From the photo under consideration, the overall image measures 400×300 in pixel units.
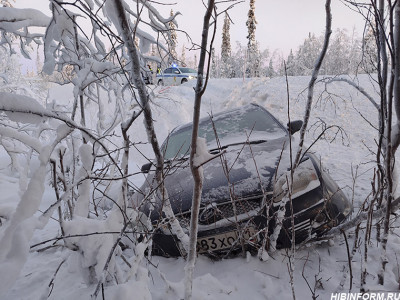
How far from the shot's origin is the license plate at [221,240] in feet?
6.70

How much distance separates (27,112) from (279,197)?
1.84m

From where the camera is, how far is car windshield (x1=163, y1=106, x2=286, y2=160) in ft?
10.5

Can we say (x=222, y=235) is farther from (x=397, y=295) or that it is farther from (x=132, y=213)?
(x=397, y=295)

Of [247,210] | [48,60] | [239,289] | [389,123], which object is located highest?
[48,60]

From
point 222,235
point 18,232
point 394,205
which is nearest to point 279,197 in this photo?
point 222,235

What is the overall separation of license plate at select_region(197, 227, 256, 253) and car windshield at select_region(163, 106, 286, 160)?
1219 millimetres

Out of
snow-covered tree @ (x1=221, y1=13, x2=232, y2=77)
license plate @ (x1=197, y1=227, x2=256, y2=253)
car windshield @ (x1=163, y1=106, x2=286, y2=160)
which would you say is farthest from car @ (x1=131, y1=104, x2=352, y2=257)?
snow-covered tree @ (x1=221, y1=13, x2=232, y2=77)

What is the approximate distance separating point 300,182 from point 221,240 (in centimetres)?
88

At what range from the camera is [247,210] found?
6.97ft

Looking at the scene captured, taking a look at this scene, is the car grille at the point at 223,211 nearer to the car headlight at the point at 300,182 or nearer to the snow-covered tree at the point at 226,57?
the car headlight at the point at 300,182

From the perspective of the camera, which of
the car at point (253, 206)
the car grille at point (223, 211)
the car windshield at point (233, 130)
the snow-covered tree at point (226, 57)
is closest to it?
the car at point (253, 206)

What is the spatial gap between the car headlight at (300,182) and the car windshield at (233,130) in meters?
0.90

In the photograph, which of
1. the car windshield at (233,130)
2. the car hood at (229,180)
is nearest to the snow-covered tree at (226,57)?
the car windshield at (233,130)

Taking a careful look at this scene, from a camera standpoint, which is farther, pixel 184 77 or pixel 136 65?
pixel 184 77
